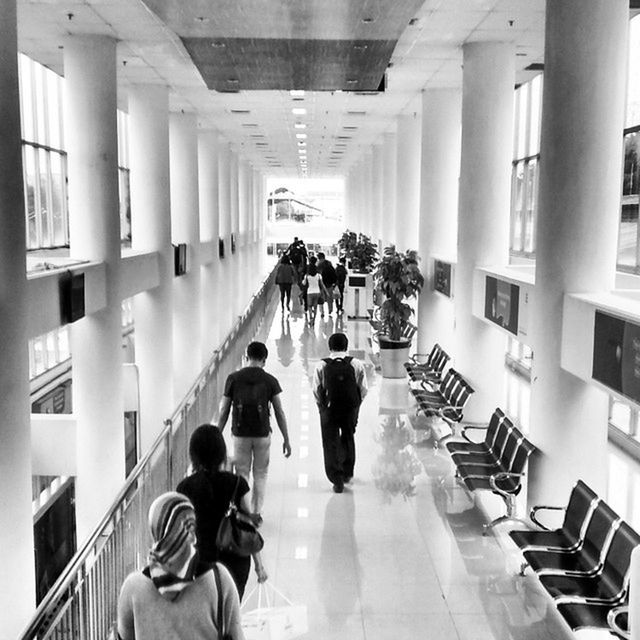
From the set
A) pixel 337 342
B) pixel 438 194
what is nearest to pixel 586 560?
pixel 337 342

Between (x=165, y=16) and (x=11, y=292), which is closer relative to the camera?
(x=11, y=292)

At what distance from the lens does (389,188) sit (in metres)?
27.6

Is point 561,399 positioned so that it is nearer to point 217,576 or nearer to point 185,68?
point 217,576

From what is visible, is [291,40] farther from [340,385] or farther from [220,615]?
[220,615]

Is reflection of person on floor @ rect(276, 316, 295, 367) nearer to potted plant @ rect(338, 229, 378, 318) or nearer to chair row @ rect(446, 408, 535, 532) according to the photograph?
potted plant @ rect(338, 229, 378, 318)

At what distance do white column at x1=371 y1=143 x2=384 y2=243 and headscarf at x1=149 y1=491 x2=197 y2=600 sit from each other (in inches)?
1048

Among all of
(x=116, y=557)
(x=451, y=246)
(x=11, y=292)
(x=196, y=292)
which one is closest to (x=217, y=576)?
(x=116, y=557)

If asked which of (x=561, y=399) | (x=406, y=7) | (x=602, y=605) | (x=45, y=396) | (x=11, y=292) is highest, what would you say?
(x=406, y=7)

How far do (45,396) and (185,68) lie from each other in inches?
315

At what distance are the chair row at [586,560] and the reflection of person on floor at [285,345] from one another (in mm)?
11735

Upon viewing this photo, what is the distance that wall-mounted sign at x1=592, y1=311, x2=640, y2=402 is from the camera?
21.7ft

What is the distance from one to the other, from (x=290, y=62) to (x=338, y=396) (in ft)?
15.3

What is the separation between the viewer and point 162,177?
1706 centimetres

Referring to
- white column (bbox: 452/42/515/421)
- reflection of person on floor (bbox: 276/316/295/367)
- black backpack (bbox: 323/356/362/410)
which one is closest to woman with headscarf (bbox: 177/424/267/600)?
black backpack (bbox: 323/356/362/410)
